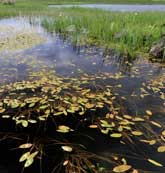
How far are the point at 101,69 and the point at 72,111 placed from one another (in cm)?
292

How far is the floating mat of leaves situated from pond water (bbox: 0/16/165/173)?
204 mm

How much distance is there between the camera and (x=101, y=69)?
749cm

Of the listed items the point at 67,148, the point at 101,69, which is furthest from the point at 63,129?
the point at 101,69

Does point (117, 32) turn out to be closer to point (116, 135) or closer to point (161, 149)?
point (116, 135)

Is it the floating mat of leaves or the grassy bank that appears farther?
the grassy bank

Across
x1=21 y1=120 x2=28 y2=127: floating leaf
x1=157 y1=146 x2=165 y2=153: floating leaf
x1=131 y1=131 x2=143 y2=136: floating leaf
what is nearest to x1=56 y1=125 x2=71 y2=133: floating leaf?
x1=21 y1=120 x2=28 y2=127: floating leaf

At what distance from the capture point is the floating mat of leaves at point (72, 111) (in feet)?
12.0

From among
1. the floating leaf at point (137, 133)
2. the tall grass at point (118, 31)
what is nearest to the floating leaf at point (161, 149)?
the floating leaf at point (137, 133)

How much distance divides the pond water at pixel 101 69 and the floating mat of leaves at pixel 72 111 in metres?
0.20

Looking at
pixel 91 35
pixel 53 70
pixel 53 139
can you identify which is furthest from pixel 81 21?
pixel 53 139

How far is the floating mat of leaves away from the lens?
3.66 m

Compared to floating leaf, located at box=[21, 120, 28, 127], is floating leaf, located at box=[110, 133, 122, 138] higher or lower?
higher

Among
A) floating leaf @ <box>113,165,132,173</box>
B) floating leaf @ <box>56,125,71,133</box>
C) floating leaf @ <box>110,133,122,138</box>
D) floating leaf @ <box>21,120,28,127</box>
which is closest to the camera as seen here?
floating leaf @ <box>113,165,132,173</box>

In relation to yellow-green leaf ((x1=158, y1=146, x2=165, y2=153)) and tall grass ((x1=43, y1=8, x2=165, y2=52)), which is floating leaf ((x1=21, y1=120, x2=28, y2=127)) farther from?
tall grass ((x1=43, y1=8, x2=165, y2=52))
